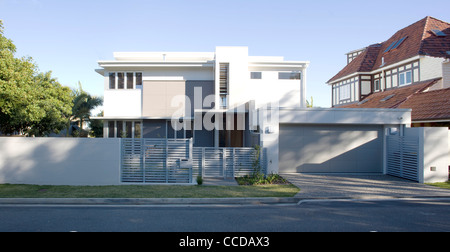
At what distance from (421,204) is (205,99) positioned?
15.7 meters

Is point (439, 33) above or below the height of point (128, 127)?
above

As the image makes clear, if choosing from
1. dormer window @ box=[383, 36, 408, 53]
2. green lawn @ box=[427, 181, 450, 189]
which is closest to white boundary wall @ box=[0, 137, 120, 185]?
green lawn @ box=[427, 181, 450, 189]

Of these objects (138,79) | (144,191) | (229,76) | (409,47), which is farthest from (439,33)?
(144,191)

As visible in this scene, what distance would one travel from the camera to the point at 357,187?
37.2 feet

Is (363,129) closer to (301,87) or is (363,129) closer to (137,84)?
(301,87)

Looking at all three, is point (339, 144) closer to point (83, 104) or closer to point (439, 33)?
point (439, 33)

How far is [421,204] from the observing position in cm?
898

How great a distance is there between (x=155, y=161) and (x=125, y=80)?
41.1ft

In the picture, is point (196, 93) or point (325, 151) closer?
point (325, 151)

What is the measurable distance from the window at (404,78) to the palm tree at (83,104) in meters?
27.6

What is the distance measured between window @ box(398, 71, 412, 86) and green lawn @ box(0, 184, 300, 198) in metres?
20.2

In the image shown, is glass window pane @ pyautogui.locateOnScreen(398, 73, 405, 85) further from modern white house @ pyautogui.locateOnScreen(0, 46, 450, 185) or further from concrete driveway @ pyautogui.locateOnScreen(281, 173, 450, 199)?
concrete driveway @ pyautogui.locateOnScreen(281, 173, 450, 199)

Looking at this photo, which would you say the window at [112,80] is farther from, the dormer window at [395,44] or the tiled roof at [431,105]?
the dormer window at [395,44]

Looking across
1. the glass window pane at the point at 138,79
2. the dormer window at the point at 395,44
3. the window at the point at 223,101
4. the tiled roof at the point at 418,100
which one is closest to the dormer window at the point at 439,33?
the dormer window at the point at 395,44
